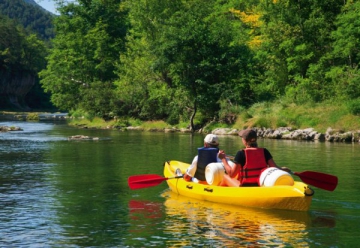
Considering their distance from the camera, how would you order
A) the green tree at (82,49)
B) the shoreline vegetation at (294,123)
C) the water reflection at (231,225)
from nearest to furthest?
the water reflection at (231,225) < the shoreline vegetation at (294,123) < the green tree at (82,49)

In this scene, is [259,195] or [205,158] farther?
[205,158]

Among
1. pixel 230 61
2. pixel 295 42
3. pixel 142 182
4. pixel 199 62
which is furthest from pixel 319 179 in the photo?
pixel 295 42

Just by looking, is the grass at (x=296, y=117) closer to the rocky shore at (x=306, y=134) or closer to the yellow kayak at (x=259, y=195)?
the rocky shore at (x=306, y=134)

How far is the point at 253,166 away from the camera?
10984 millimetres

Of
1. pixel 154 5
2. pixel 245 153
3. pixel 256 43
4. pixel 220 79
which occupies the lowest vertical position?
pixel 245 153

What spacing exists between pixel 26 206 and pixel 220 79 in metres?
28.2

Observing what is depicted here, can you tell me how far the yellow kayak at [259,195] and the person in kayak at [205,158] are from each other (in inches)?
11.8

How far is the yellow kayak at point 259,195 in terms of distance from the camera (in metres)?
10.4

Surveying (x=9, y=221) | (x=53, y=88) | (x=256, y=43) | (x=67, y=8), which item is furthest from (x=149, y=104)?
(x=9, y=221)

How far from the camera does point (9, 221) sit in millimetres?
10062

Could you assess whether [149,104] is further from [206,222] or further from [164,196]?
[206,222]

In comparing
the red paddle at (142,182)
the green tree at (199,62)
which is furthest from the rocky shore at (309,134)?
the red paddle at (142,182)

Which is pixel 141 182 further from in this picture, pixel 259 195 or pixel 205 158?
pixel 259 195

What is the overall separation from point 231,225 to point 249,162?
1564 mm
